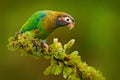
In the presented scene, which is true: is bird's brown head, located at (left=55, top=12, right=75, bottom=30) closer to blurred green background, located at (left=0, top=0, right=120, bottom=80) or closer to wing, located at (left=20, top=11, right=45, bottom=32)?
wing, located at (left=20, top=11, right=45, bottom=32)

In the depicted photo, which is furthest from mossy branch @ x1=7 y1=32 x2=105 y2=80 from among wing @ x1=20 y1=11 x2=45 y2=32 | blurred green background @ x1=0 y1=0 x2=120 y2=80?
blurred green background @ x1=0 y1=0 x2=120 y2=80

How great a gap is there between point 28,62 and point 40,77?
17cm

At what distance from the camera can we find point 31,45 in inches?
52.0

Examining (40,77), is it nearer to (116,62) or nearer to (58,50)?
(116,62)

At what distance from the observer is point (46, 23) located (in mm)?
1470

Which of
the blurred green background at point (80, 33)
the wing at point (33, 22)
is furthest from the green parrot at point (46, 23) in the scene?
the blurred green background at point (80, 33)

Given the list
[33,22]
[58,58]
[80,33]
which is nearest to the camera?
[58,58]

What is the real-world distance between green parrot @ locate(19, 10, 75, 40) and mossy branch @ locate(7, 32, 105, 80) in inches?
2.2

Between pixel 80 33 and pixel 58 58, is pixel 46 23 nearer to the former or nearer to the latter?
pixel 58 58

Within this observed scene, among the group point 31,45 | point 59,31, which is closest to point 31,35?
point 31,45

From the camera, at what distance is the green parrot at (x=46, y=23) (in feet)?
4.67

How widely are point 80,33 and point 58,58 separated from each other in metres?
3.35

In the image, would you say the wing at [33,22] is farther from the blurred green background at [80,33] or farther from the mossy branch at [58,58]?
the blurred green background at [80,33]

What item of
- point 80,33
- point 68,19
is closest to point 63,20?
point 68,19
